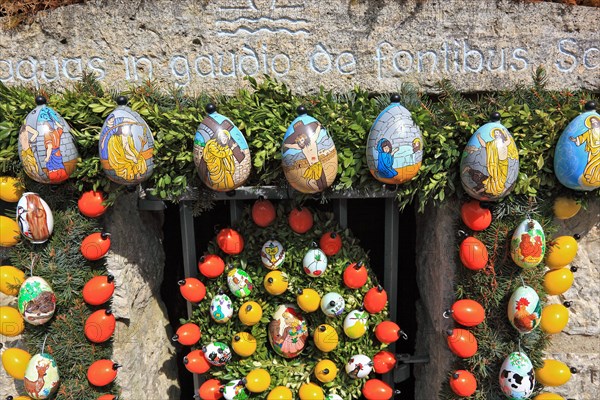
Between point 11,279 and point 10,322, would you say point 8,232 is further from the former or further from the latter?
point 10,322

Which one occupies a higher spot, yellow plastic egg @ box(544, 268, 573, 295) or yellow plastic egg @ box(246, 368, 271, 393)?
yellow plastic egg @ box(544, 268, 573, 295)

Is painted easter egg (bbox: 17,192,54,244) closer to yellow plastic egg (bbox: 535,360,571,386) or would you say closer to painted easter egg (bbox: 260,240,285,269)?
painted easter egg (bbox: 260,240,285,269)

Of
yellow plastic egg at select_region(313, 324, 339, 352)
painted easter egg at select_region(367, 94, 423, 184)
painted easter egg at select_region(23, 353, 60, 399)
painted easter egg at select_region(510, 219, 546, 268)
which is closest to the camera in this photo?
painted easter egg at select_region(367, 94, 423, 184)

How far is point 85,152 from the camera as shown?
82.4 inches

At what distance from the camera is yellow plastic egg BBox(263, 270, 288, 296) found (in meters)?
2.24

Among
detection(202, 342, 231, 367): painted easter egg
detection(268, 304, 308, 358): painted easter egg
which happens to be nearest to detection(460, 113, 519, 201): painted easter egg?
detection(268, 304, 308, 358): painted easter egg

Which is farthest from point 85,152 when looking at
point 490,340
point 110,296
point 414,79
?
point 490,340

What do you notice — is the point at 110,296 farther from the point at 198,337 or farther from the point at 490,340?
the point at 490,340

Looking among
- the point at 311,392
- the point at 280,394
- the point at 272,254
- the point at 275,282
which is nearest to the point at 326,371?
the point at 311,392

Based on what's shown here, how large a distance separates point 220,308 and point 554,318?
1.59m

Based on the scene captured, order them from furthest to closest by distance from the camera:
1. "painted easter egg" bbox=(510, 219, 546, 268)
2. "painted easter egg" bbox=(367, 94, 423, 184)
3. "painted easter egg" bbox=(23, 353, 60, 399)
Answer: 1. "painted easter egg" bbox=(23, 353, 60, 399)
2. "painted easter egg" bbox=(510, 219, 546, 268)
3. "painted easter egg" bbox=(367, 94, 423, 184)

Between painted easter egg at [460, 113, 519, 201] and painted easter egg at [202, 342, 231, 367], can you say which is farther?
painted easter egg at [202, 342, 231, 367]

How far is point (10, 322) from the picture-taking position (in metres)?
2.20

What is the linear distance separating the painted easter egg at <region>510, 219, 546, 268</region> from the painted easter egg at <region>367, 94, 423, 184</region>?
572 mm
